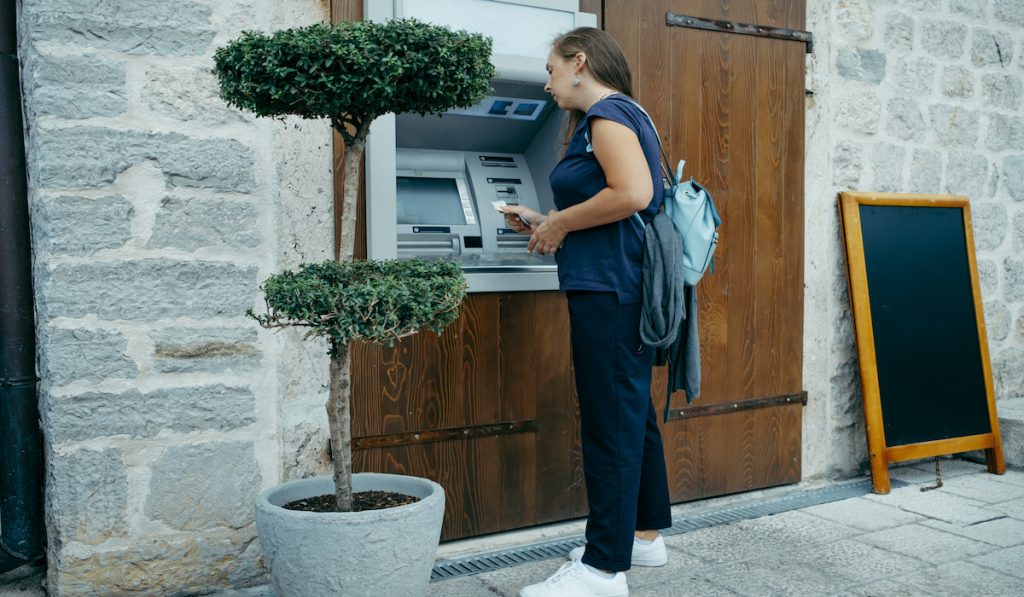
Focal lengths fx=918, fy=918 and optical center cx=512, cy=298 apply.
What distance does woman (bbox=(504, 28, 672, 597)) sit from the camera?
2678 mm

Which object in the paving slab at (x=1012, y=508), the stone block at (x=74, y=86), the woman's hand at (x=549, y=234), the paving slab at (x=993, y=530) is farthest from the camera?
the paving slab at (x=1012, y=508)

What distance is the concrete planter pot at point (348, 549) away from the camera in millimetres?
2164

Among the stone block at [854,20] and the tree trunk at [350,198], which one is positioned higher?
the stone block at [854,20]

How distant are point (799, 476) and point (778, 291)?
0.85 m

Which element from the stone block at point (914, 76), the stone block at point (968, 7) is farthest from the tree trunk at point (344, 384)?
the stone block at point (968, 7)

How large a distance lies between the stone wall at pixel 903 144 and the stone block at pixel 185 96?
259 centimetres

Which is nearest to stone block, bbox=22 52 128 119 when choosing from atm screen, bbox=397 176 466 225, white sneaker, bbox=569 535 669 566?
atm screen, bbox=397 176 466 225

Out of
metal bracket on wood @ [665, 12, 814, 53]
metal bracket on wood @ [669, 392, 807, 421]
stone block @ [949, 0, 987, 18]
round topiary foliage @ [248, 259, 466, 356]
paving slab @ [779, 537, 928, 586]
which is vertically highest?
stone block @ [949, 0, 987, 18]

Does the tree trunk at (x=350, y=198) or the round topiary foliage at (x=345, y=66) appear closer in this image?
the round topiary foliage at (x=345, y=66)

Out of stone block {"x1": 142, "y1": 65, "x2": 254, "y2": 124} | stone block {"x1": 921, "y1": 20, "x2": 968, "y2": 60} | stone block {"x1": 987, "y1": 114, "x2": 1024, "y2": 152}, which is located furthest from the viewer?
stone block {"x1": 987, "y1": 114, "x2": 1024, "y2": 152}

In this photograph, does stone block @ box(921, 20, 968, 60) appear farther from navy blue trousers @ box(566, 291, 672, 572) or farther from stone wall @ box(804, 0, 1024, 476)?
navy blue trousers @ box(566, 291, 672, 572)

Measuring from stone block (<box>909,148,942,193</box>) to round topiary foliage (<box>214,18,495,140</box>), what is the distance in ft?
9.80

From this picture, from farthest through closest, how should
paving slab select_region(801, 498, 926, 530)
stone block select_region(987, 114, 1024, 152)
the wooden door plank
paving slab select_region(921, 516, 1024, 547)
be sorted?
stone block select_region(987, 114, 1024, 152) < the wooden door plank < paving slab select_region(801, 498, 926, 530) < paving slab select_region(921, 516, 1024, 547)

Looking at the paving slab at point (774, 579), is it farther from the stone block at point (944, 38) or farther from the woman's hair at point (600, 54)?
the stone block at point (944, 38)
